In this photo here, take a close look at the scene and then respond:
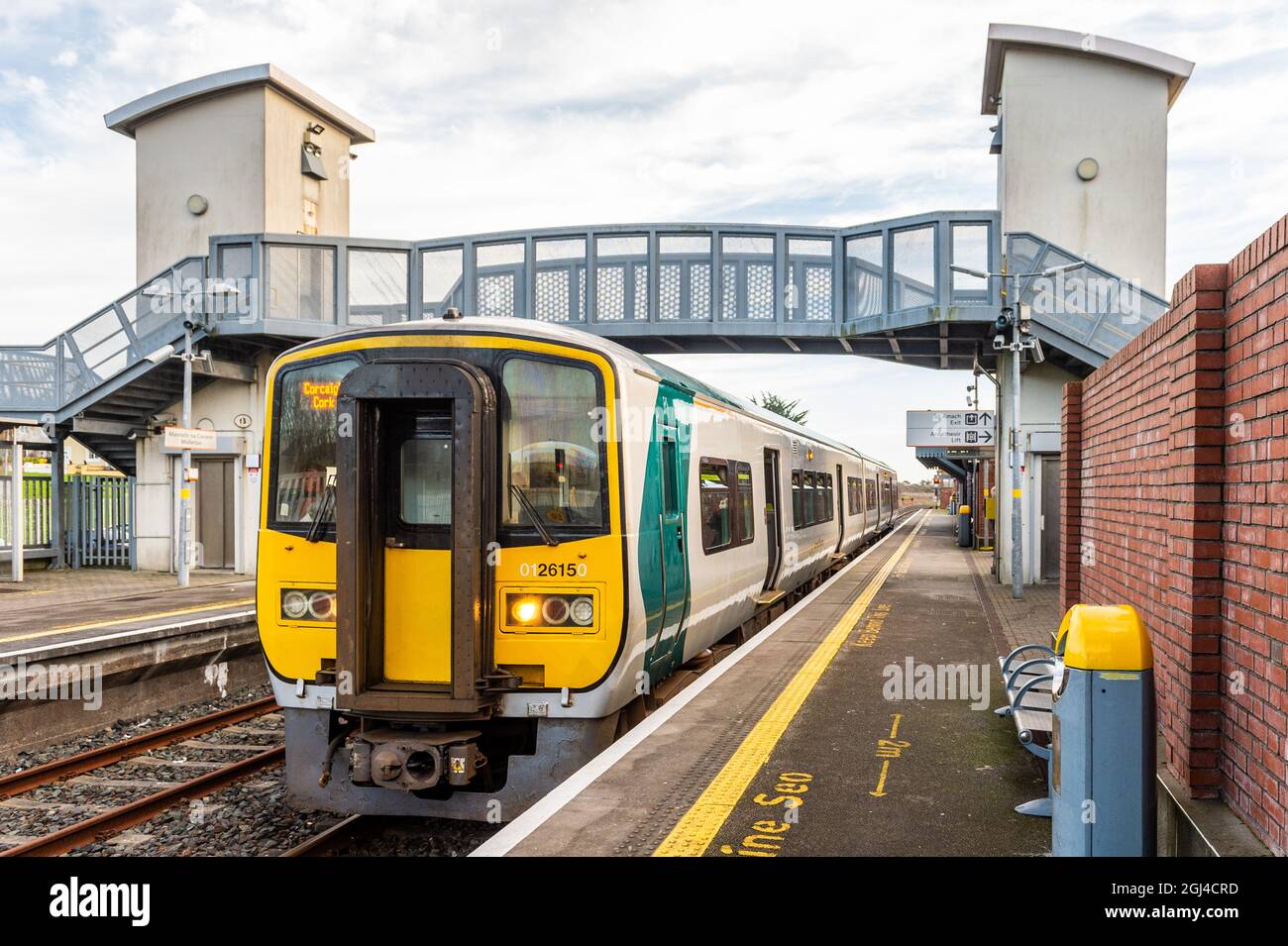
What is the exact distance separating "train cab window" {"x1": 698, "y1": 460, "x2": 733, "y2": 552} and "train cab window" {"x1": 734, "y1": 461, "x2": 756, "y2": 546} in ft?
1.60

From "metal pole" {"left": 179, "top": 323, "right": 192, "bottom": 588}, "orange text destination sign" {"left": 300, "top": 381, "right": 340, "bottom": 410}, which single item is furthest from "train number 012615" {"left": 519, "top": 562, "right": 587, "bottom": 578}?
"metal pole" {"left": 179, "top": 323, "right": 192, "bottom": 588}

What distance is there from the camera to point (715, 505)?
8961 millimetres

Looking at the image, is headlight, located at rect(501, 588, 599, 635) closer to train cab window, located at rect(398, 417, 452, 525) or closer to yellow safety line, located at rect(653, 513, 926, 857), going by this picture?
train cab window, located at rect(398, 417, 452, 525)

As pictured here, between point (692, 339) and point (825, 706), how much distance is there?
14102 millimetres

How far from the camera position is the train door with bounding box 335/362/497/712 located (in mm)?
5699

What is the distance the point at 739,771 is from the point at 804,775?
1.09 feet

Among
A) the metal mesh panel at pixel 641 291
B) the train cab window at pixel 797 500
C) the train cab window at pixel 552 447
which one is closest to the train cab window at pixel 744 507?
the train cab window at pixel 797 500

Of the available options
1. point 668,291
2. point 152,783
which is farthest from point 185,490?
point 152,783

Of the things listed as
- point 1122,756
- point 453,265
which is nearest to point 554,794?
point 1122,756

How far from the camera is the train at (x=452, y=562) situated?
5738 millimetres

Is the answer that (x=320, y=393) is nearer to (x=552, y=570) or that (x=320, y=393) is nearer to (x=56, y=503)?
(x=552, y=570)

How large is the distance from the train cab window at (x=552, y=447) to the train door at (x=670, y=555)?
2.82ft

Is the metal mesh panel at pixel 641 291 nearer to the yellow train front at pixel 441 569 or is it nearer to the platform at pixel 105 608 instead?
the platform at pixel 105 608

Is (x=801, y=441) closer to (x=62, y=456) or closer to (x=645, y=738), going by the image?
(x=645, y=738)
